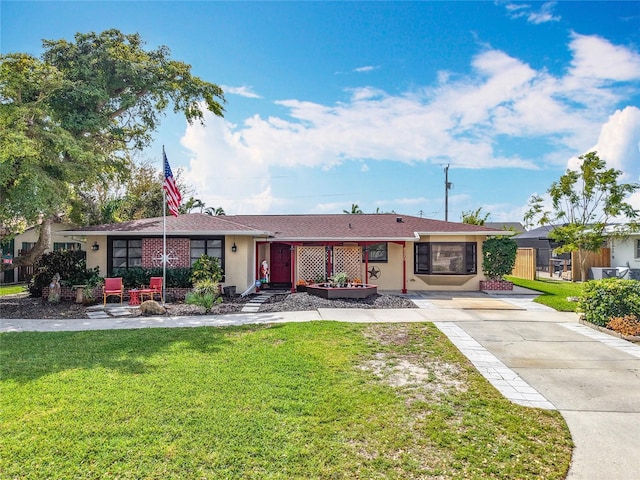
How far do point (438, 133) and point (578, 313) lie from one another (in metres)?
9.16

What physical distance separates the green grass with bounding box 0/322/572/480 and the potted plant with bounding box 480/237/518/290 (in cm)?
1077

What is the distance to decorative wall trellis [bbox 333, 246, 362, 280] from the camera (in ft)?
55.4

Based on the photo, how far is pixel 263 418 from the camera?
4.31 m

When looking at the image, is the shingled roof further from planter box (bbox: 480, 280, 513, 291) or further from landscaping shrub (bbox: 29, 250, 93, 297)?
planter box (bbox: 480, 280, 513, 291)

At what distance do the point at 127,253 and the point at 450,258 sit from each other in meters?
13.8

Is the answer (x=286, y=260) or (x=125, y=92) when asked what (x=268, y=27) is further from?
(x=286, y=260)

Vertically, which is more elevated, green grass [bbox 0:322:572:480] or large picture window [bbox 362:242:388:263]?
large picture window [bbox 362:242:388:263]

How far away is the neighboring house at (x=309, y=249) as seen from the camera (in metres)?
15.2

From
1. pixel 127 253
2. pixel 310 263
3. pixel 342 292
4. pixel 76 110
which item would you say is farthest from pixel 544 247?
pixel 76 110

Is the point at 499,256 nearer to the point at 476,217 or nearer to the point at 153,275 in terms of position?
the point at 476,217

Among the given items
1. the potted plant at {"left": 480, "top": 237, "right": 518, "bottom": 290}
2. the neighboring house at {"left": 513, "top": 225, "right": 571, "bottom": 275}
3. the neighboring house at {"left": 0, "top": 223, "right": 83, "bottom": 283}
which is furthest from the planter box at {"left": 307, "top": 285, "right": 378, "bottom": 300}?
the neighboring house at {"left": 513, "top": 225, "right": 571, "bottom": 275}

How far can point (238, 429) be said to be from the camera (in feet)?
13.3

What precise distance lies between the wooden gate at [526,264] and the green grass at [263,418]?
749 inches

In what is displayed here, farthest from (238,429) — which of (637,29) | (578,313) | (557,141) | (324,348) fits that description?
(557,141)
